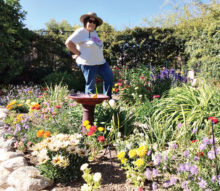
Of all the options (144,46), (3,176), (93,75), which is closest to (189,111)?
(93,75)

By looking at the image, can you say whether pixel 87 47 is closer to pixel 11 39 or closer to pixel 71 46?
pixel 71 46

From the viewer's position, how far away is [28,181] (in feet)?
6.28

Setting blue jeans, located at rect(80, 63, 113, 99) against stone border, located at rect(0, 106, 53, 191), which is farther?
blue jeans, located at rect(80, 63, 113, 99)

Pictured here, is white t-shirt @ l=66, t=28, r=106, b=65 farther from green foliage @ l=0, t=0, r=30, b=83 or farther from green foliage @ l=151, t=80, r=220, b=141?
green foliage @ l=0, t=0, r=30, b=83

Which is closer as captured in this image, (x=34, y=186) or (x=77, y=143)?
(x=34, y=186)

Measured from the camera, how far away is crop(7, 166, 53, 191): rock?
6.24 ft

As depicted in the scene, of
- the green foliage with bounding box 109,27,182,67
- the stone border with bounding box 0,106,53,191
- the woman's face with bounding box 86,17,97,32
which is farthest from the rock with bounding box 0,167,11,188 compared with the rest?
the green foliage with bounding box 109,27,182,67

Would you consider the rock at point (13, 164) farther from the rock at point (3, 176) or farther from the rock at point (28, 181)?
the rock at point (28, 181)

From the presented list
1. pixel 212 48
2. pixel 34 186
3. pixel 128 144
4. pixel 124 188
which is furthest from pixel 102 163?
pixel 212 48

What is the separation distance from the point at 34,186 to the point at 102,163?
0.77m

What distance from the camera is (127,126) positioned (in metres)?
3.03

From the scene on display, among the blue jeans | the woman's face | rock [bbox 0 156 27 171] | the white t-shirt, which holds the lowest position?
rock [bbox 0 156 27 171]

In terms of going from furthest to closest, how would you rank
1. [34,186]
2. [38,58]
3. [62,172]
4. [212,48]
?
[38,58]
[212,48]
[62,172]
[34,186]

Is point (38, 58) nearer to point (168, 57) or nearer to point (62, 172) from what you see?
point (168, 57)
